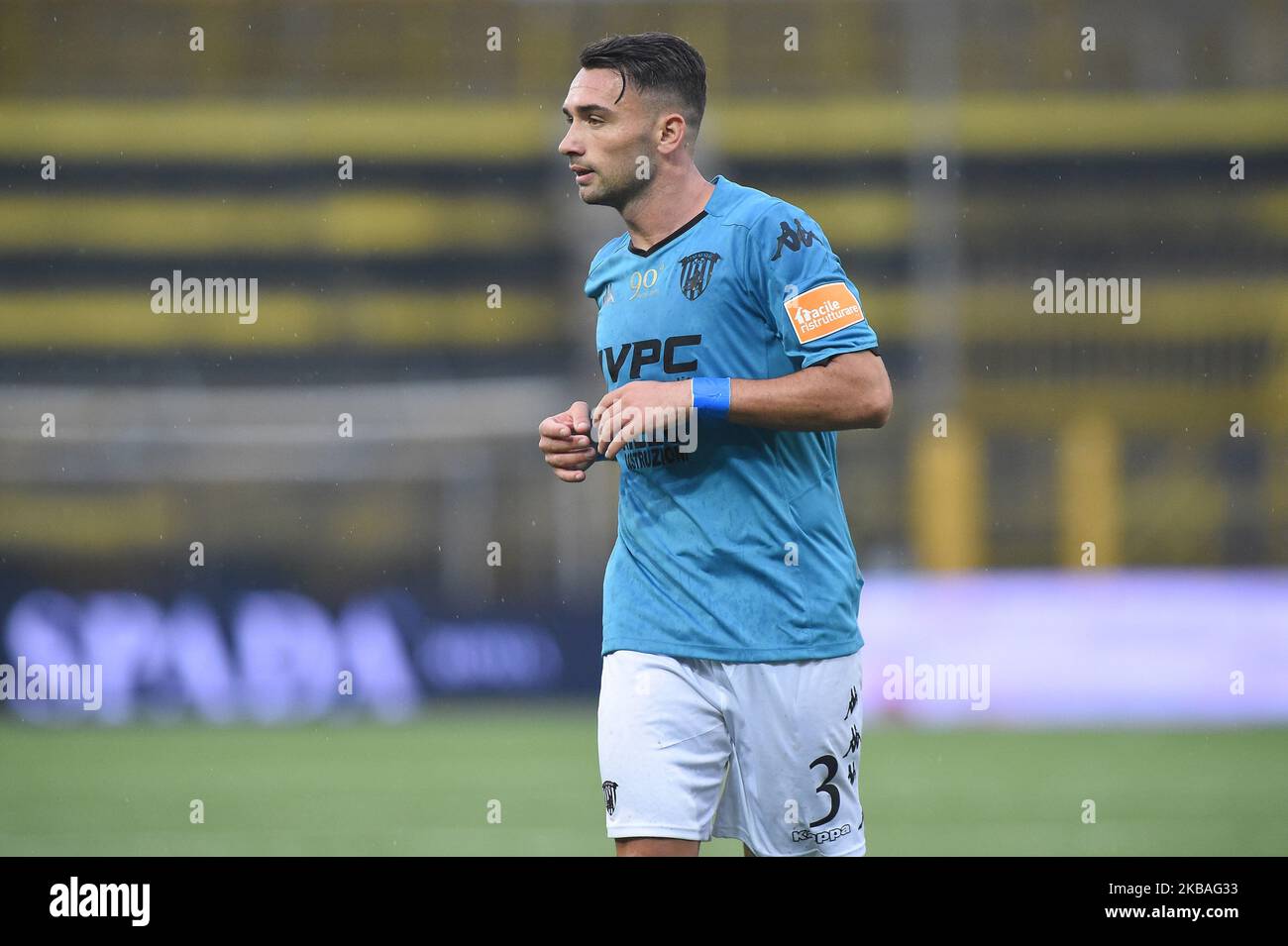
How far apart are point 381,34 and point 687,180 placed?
49.2 feet

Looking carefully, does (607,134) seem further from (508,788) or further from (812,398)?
(508,788)

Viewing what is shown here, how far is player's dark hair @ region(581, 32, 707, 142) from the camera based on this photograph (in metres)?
3.71

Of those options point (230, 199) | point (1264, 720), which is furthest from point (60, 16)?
point (1264, 720)

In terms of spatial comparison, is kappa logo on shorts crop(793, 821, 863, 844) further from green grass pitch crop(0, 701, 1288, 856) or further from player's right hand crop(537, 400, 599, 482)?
green grass pitch crop(0, 701, 1288, 856)

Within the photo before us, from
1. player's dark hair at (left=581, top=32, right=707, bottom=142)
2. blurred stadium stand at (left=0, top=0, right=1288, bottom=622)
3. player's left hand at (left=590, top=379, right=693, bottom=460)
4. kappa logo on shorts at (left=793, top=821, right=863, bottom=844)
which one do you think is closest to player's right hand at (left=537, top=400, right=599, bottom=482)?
player's left hand at (left=590, top=379, right=693, bottom=460)

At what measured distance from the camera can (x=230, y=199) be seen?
17.8 meters

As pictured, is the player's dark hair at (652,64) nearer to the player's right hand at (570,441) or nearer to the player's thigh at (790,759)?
the player's right hand at (570,441)

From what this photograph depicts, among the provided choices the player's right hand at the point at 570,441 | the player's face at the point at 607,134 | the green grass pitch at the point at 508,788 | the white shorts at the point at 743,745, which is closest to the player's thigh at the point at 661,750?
the white shorts at the point at 743,745

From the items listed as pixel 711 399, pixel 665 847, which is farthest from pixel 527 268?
pixel 665 847

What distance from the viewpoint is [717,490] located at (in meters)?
3.59

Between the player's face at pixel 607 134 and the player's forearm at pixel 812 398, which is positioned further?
the player's face at pixel 607 134

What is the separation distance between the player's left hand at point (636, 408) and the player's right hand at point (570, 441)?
194mm

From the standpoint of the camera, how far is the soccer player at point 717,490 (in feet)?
11.3
